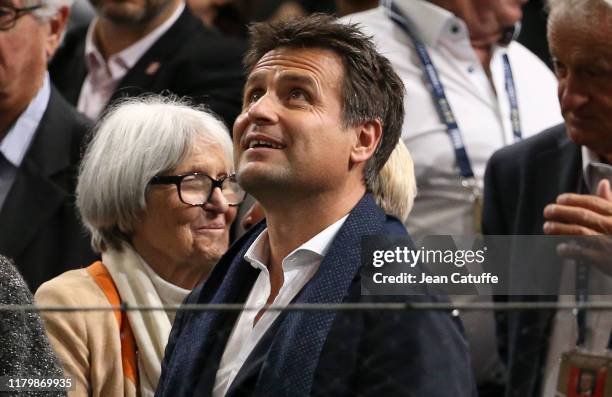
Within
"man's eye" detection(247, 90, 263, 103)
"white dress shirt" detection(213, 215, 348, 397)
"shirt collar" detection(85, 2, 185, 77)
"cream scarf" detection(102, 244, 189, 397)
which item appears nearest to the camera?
→ "white dress shirt" detection(213, 215, 348, 397)

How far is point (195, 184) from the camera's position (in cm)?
443

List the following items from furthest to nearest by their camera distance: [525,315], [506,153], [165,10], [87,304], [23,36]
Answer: [165,10], [23,36], [506,153], [87,304], [525,315]

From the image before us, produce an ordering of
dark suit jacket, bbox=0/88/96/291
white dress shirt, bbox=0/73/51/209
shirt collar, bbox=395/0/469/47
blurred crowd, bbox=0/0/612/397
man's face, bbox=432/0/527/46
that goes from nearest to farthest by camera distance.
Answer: blurred crowd, bbox=0/0/612/397 → dark suit jacket, bbox=0/88/96/291 → white dress shirt, bbox=0/73/51/209 → shirt collar, bbox=395/0/469/47 → man's face, bbox=432/0/527/46

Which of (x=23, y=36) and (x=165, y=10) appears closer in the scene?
(x=23, y=36)

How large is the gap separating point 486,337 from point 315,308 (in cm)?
74

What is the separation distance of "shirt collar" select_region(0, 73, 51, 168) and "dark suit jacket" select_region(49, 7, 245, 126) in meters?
0.28

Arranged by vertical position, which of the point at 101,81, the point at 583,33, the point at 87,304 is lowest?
the point at 101,81

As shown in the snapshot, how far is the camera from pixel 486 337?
3.88 meters

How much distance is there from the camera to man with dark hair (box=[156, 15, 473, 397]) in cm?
343

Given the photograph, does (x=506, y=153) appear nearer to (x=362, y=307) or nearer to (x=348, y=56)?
(x=348, y=56)

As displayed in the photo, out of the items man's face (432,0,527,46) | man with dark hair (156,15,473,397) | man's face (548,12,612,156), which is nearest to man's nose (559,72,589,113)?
man's face (548,12,612,156)

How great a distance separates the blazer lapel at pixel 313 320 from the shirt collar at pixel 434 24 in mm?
1494

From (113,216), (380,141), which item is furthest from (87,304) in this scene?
(380,141)

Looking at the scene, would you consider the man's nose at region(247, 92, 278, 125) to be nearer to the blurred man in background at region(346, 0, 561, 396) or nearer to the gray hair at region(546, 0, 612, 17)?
the blurred man in background at region(346, 0, 561, 396)
